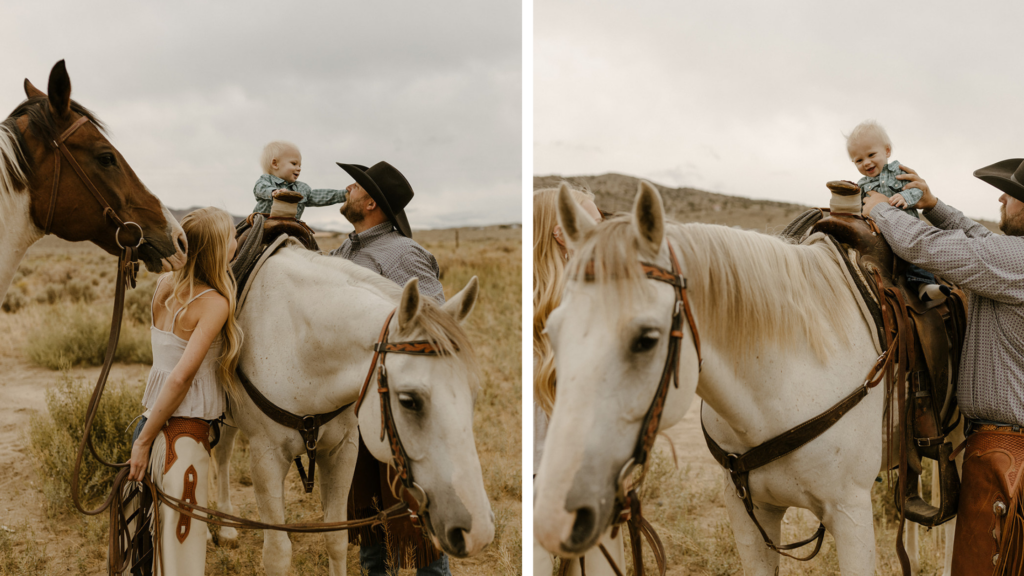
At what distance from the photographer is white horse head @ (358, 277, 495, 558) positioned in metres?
2.01

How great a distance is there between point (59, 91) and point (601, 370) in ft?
8.24

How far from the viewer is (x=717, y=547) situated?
174 inches

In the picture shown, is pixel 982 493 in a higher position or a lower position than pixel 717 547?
higher

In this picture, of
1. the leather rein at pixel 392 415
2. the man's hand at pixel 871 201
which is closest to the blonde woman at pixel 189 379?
the leather rein at pixel 392 415

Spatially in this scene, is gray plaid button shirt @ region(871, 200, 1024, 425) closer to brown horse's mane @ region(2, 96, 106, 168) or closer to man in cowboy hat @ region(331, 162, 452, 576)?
man in cowboy hat @ region(331, 162, 452, 576)

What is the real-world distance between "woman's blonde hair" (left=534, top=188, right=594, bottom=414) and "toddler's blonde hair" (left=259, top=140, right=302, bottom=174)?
2.04m

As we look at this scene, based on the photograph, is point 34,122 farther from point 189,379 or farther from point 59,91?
point 189,379

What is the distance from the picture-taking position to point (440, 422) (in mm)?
2055

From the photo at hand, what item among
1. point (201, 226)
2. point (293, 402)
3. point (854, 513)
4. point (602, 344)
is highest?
point (201, 226)

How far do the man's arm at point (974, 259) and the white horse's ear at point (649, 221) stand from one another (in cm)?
125

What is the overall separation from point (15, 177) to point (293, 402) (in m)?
1.47

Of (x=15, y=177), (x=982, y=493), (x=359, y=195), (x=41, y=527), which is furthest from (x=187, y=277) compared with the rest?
(x=41, y=527)

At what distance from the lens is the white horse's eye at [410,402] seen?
2102 mm

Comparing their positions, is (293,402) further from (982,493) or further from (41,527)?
(41,527)
